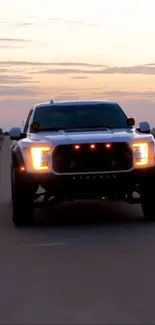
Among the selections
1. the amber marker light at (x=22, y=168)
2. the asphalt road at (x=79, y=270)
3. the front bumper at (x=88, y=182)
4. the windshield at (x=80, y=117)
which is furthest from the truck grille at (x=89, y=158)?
the windshield at (x=80, y=117)

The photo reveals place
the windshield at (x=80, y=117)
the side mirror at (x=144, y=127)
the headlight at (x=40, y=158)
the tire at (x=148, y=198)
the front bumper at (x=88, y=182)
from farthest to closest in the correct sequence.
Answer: the windshield at (x=80, y=117), the side mirror at (x=144, y=127), the tire at (x=148, y=198), the headlight at (x=40, y=158), the front bumper at (x=88, y=182)

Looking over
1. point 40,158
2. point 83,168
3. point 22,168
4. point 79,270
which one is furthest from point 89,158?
point 79,270

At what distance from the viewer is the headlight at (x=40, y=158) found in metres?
14.3

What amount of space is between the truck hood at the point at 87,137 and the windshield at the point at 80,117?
2.26 ft

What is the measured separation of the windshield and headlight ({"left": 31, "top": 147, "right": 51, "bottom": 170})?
1323mm

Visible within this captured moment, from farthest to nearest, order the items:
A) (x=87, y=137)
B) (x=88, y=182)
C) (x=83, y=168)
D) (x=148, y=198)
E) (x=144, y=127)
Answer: (x=144, y=127)
(x=148, y=198)
(x=87, y=137)
(x=83, y=168)
(x=88, y=182)

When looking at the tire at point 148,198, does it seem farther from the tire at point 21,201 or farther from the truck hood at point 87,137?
the tire at point 21,201

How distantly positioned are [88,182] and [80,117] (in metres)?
2.19

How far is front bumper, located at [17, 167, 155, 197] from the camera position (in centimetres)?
1417

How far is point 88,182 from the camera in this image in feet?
46.4

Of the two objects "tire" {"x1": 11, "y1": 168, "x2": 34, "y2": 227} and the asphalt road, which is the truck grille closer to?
"tire" {"x1": 11, "y1": 168, "x2": 34, "y2": 227}

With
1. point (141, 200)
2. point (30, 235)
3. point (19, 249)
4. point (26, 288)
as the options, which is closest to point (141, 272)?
point (26, 288)

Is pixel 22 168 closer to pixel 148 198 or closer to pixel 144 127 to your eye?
pixel 148 198

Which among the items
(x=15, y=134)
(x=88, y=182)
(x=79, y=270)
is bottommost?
(x=79, y=270)
